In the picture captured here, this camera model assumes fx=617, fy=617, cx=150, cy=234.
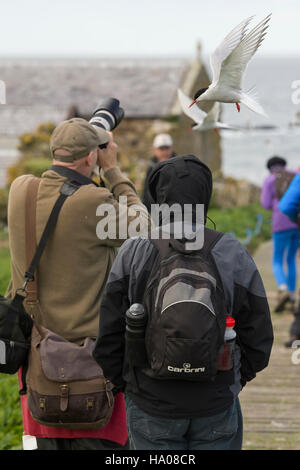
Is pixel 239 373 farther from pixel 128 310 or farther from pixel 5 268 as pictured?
pixel 5 268

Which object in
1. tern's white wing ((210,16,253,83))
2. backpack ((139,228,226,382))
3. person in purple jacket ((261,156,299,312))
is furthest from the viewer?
person in purple jacket ((261,156,299,312))

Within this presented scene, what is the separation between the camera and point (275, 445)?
4.14 meters

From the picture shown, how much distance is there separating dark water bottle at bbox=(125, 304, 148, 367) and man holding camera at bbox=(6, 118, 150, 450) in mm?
510

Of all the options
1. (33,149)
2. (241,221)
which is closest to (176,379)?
(241,221)

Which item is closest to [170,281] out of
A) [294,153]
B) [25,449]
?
[25,449]

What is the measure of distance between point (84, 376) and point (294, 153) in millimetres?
53185

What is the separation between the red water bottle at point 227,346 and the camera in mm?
2295

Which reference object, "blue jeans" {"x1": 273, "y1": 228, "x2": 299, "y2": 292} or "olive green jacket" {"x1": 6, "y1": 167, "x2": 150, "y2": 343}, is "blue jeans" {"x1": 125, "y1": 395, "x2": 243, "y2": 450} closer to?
"olive green jacket" {"x1": 6, "y1": 167, "x2": 150, "y2": 343}

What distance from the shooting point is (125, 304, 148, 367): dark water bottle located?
2285 millimetres

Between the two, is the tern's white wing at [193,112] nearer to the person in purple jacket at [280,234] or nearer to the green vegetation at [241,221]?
the person in purple jacket at [280,234]

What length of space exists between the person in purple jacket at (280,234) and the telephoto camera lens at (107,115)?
3.55m

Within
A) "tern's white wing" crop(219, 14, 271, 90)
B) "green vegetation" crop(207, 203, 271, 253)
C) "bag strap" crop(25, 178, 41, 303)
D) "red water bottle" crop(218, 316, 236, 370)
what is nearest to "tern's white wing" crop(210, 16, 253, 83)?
"tern's white wing" crop(219, 14, 271, 90)

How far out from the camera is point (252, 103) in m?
2.72

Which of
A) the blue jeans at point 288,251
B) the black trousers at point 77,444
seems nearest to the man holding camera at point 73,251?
the black trousers at point 77,444
